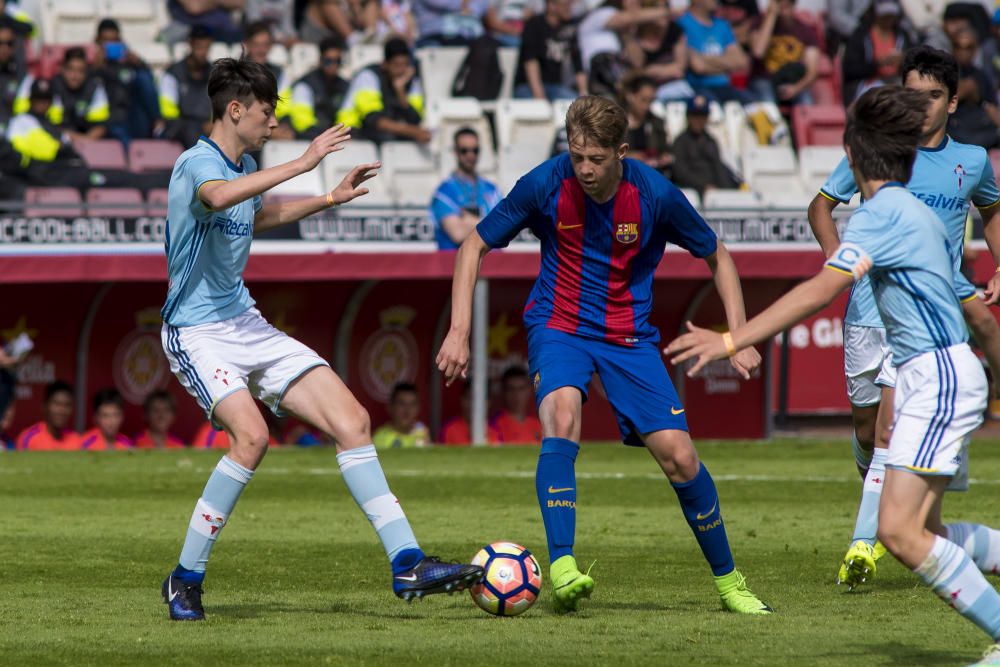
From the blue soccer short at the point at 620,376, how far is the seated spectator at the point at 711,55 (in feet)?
44.2

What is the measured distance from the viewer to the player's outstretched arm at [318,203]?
6488mm

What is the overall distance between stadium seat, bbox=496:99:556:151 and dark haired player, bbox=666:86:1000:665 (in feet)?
40.7

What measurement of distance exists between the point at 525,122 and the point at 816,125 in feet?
Answer: 12.9

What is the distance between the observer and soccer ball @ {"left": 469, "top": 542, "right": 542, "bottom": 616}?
634 cm

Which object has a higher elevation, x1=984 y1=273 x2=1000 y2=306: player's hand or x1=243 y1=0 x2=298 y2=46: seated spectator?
x1=243 y1=0 x2=298 y2=46: seated spectator

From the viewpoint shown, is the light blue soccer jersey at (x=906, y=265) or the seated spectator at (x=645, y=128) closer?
the light blue soccer jersey at (x=906, y=265)

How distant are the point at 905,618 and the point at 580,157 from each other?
220cm

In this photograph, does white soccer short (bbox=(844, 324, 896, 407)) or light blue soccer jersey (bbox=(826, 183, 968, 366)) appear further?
white soccer short (bbox=(844, 324, 896, 407))

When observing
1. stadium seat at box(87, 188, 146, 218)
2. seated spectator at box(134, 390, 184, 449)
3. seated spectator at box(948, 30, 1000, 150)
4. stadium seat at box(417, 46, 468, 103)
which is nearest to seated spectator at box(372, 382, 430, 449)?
seated spectator at box(134, 390, 184, 449)

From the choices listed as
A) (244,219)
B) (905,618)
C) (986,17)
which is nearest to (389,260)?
(244,219)

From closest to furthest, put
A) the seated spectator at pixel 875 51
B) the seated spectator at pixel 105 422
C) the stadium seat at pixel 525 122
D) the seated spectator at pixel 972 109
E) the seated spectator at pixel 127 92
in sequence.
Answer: the seated spectator at pixel 105 422 < the seated spectator at pixel 127 92 < the stadium seat at pixel 525 122 < the seated spectator at pixel 972 109 < the seated spectator at pixel 875 51

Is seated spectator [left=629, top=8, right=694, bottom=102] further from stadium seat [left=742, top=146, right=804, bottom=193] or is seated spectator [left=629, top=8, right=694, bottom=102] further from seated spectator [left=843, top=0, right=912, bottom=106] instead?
seated spectator [left=843, top=0, right=912, bottom=106]

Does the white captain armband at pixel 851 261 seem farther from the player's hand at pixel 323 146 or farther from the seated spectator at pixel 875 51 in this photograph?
the seated spectator at pixel 875 51

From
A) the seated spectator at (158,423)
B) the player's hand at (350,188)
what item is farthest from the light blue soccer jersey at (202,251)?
the seated spectator at (158,423)
